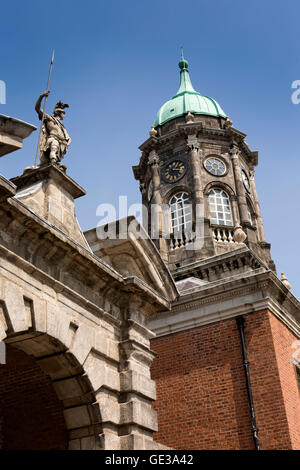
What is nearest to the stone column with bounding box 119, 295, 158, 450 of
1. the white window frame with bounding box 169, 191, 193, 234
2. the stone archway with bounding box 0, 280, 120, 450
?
the stone archway with bounding box 0, 280, 120, 450

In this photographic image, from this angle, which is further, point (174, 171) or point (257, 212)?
point (257, 212)

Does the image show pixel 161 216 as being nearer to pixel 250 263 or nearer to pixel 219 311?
pixel 250 263

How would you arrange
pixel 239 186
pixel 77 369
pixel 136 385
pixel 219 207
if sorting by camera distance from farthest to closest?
pixel 239 186, pixel 219 207, pixel 136 385, pixel 77 369

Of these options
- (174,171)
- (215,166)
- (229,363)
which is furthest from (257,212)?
(229,363)

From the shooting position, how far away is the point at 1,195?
766 centimetres

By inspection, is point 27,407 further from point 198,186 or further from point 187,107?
point 187,107

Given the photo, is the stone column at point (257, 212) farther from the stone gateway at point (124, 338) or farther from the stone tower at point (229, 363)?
the stone tower at point (229, 363)

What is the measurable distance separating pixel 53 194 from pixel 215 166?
24.7 m

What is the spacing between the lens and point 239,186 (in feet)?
109

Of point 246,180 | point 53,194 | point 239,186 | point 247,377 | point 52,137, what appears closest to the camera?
point 53,194

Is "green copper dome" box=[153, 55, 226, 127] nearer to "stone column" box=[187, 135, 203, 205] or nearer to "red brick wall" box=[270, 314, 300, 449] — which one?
"stone column" box=[187, 135, 203, 205]

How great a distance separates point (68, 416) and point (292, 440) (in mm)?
6692
